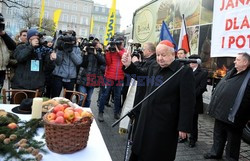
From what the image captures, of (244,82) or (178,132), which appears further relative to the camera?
(244,82)

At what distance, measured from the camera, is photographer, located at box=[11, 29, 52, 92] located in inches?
158

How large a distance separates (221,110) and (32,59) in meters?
3.24

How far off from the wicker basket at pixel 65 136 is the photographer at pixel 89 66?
3678 millimetres

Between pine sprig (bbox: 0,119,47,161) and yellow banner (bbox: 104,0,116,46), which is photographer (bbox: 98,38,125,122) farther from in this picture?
yellow banner (bbox: 104,0,116,46)

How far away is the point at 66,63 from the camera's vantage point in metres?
4.92

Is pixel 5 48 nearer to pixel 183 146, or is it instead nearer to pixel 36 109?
pixel 36 109

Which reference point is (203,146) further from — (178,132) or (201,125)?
(178,132)

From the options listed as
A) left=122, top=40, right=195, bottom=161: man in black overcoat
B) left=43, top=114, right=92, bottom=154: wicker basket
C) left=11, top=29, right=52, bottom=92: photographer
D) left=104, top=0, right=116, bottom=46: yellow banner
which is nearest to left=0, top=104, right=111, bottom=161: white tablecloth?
left=43, top=114, right=92, bottom=154: wicker basket

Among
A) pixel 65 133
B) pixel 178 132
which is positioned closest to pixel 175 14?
pixel 178 132

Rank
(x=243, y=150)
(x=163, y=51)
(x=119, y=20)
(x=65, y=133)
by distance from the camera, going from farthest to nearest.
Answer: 1. (x=119, y=20)
2. (x=243, y=150)
3. (x=163, y=51)
4. (x=65, y=133)

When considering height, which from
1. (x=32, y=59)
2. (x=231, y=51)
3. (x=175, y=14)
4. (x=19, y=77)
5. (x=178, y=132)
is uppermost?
(x=175, y=14)

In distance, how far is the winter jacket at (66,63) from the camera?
4860 millimetres

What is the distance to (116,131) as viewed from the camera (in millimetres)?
5027

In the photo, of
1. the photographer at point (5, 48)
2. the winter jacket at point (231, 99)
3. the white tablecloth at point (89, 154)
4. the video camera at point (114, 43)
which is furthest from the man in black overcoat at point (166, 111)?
the photographer at point (5, 48)
